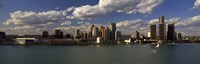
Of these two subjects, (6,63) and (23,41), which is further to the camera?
(23,41)

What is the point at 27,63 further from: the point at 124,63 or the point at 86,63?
the point at 124,63

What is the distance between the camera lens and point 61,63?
52.1 metres

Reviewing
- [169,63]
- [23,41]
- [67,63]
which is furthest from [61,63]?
[23,41]

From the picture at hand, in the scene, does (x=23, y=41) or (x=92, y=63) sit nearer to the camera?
(x=92, y=63)

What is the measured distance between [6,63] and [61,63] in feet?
25.6

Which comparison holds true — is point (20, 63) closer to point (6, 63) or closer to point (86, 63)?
point (6, 63)

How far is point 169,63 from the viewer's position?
53656 mm

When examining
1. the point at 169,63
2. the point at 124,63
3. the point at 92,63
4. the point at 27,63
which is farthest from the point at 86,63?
the point at 169,63

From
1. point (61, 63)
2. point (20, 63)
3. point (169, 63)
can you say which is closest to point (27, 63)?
point (20, 63)

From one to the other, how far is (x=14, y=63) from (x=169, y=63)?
22299mm

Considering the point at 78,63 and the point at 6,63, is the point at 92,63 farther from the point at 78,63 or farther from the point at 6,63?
the point at 6,63

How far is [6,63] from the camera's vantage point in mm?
52375

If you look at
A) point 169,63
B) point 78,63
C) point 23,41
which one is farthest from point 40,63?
point 23,41

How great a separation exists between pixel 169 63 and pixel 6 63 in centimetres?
2324
